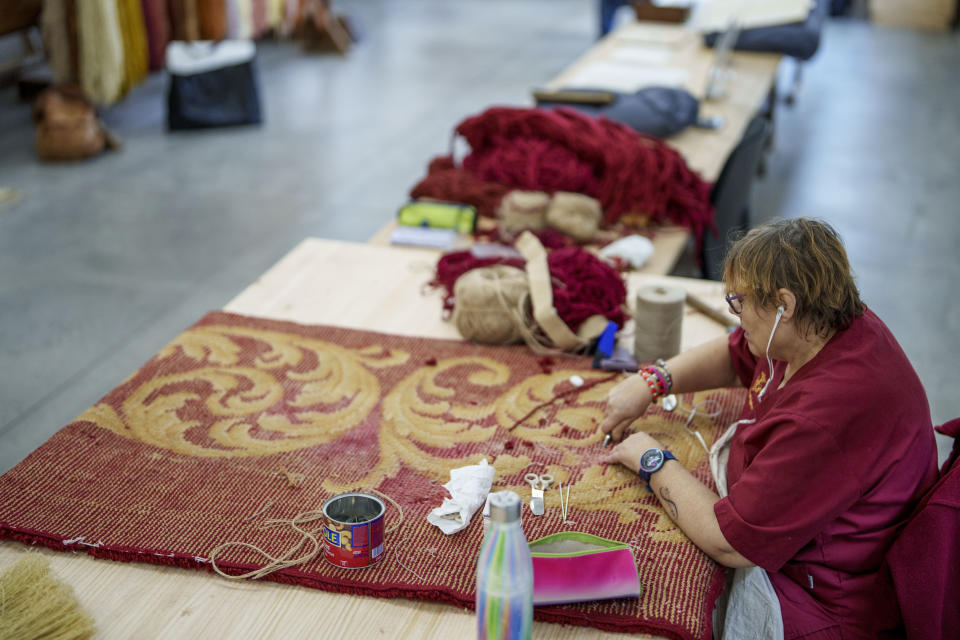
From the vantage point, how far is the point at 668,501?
5.41 ft

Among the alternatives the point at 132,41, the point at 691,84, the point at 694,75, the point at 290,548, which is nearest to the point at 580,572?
the point at 290,548

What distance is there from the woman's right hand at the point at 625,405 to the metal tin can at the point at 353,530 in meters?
0.59

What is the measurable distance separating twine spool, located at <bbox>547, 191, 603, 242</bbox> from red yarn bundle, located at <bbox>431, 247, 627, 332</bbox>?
1.16 ft

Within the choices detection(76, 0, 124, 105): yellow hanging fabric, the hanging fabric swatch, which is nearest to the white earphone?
detection(76, 0, 124, 105): yellow hanging fabric

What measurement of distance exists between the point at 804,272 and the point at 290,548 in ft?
3.08

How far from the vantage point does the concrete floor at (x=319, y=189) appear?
10.8ft

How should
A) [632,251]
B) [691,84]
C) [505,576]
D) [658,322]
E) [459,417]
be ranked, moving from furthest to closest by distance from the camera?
1. [691,84]
2. [632,251]
3. [658,322]
4. [459,417]
5. [505,576]

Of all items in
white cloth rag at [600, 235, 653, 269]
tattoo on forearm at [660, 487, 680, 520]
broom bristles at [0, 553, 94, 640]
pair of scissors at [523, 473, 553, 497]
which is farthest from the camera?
white cloth rag at [600, 235, 653, 269]

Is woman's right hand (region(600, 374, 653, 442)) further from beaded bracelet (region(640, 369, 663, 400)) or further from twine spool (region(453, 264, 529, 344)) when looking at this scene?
twine spool (region(453, 264, 529, 344))

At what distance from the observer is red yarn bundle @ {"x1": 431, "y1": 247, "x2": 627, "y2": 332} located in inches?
90.6

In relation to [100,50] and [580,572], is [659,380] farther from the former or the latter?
[100,50]

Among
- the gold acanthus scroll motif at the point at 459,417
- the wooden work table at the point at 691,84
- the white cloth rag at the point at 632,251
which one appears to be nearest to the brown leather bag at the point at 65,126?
the wooden work table at the point at 691,84

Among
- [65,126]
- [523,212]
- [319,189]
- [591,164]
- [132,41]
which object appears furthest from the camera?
[132,41]

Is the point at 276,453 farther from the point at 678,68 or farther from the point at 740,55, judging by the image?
the point at 740,55
